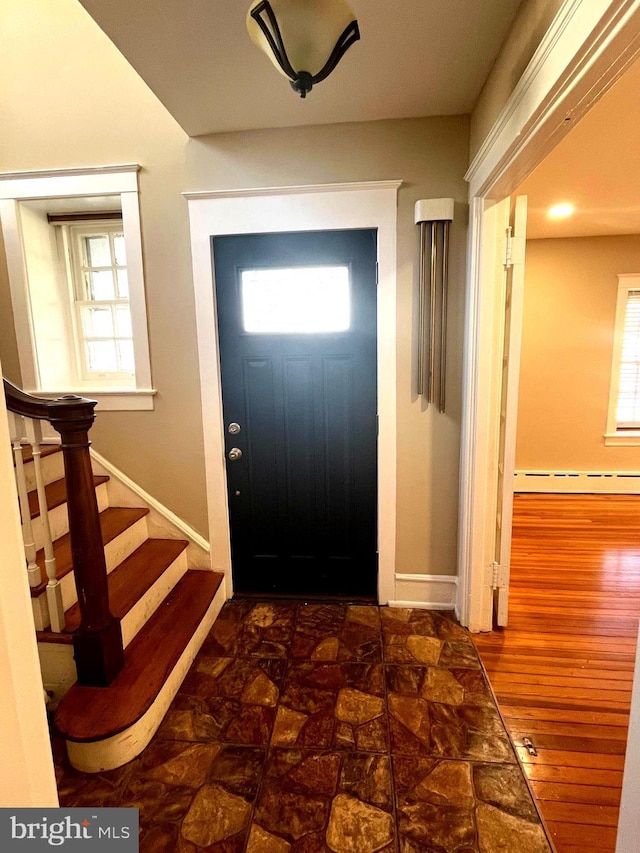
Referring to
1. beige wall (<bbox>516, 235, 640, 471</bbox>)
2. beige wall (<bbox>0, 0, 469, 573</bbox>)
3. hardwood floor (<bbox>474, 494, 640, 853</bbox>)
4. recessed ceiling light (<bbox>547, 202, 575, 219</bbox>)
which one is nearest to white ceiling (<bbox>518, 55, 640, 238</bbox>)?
recessed ceiling light (<bbox>547, 202, 575, 219</bbox>)

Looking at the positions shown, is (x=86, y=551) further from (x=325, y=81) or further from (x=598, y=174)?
(x=598, y=174)

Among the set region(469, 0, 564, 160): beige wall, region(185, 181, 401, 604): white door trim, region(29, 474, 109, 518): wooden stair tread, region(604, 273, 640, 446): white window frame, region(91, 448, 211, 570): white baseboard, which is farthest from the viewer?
region(604, 273, 640, 446): white window frame

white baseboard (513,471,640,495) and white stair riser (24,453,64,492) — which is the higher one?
white stair riser (24,453,64,492)

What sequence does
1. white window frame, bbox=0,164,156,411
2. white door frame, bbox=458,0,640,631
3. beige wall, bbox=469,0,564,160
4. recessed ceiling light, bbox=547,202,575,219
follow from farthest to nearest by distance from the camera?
recessed ceiling light, bbox=547,202,575,219 → white window frame, bbox=0,164,156,411 → beige wall, bbox=469,0,564,160 → white door frame, bbox=458,0,640,631

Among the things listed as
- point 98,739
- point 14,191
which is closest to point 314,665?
point 98,739

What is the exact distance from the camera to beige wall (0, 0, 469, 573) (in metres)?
2.08

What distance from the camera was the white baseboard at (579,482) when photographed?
430 centimetres

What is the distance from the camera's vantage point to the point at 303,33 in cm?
102

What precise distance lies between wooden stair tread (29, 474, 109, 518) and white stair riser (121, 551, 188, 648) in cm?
61

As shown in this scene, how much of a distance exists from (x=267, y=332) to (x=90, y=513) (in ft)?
4.21

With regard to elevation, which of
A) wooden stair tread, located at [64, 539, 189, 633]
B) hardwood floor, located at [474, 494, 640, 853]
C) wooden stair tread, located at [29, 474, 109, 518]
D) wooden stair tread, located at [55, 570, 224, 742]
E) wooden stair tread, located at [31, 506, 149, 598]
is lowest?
hardwood floor, located at [474, 494, 640, 853]

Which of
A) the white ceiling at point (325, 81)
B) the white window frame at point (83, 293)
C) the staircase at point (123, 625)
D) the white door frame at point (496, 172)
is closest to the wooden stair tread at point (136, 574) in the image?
the staircase at point (123, 625)

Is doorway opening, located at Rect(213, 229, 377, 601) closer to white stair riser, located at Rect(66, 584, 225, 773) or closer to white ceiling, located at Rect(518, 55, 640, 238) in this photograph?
white stair riser, located at Rect(66, 584, 225, 773)

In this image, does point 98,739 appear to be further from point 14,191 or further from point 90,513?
point 14,191
